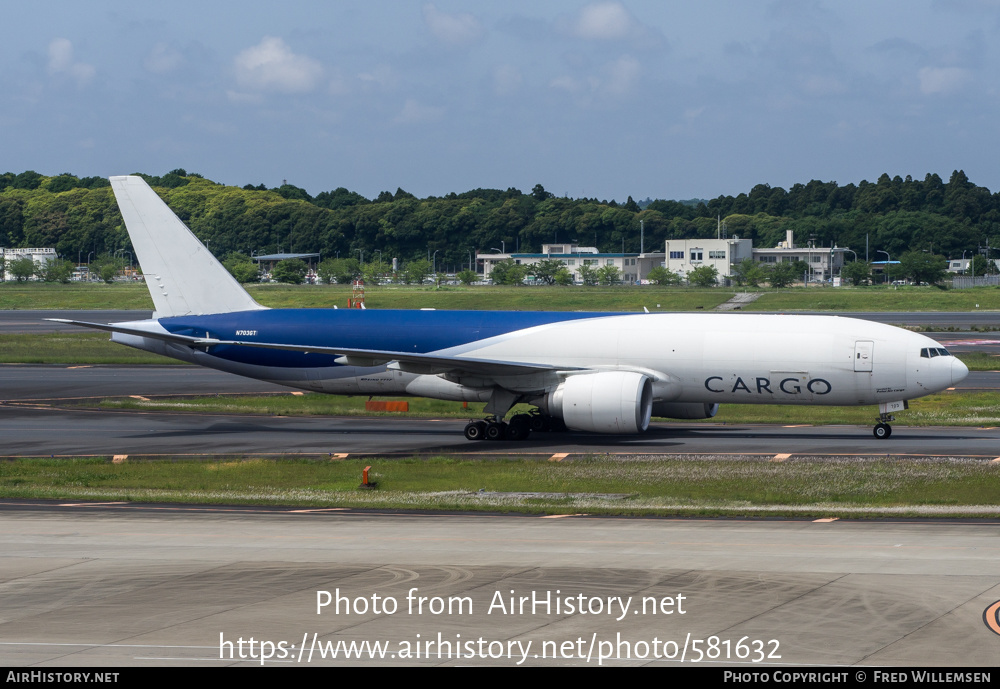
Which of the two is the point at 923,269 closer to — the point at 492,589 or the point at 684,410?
the point at 684,410

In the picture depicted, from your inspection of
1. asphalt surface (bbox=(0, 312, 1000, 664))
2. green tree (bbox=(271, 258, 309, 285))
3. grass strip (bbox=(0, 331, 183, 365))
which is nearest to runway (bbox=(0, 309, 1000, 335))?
grass strip (bbox=(0, 331, 183, 365))

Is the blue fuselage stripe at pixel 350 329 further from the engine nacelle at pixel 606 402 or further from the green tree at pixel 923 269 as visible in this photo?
the green tree at pixel 923 269

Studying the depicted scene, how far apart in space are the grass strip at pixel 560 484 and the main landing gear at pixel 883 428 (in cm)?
562

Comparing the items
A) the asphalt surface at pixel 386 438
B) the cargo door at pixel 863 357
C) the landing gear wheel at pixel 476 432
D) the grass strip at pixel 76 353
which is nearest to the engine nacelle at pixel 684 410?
the asphalt surface at pixel 386 438

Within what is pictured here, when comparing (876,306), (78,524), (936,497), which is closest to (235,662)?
(78,524)

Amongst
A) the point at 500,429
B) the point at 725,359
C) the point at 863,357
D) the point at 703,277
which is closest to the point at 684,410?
the point at 725,359

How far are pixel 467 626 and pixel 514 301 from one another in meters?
130

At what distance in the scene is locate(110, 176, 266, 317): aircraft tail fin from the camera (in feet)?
155

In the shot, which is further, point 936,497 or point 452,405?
point 452,405

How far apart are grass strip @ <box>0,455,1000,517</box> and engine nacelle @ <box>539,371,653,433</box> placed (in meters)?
2.74

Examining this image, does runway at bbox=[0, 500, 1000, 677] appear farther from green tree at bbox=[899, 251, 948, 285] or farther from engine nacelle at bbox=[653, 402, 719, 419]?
green tree at bbox=[899, 251, 948, 285]

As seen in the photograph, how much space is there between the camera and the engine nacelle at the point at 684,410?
42.6m

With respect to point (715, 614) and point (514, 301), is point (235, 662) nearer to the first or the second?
point (715, 614)

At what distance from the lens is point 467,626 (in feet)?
55.6
